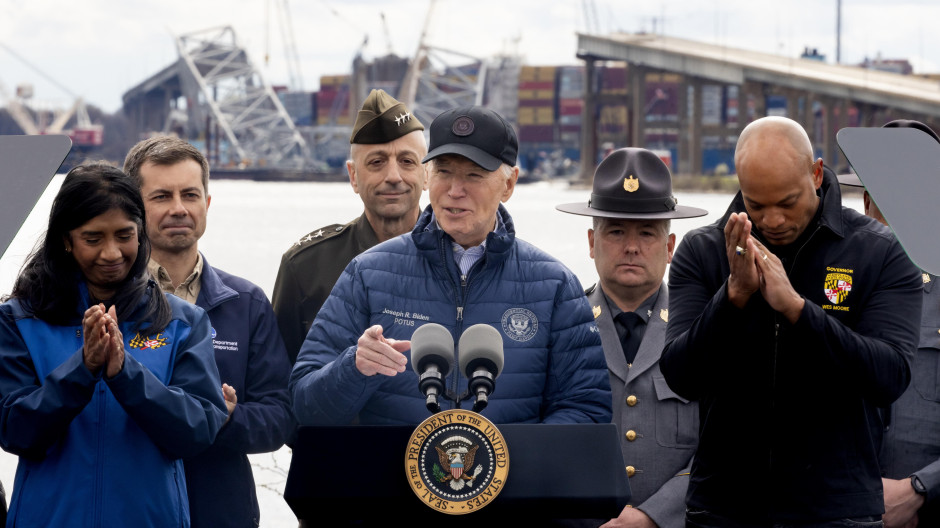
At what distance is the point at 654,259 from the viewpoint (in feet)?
10.1

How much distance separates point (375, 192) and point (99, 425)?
1.46 meters

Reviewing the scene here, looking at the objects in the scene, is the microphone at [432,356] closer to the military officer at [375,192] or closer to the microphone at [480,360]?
the microphone at [480,360]

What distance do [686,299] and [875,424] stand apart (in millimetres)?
464

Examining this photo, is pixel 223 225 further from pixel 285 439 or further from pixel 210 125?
pixel 210 125

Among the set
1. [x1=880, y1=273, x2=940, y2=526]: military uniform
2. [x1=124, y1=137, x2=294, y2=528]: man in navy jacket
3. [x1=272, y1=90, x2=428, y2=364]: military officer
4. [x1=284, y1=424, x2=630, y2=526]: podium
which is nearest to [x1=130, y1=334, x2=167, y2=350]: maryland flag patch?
[x1=124, y1=137, x2=294, y2=528]: man in navy jacket

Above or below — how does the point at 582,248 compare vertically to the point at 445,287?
below

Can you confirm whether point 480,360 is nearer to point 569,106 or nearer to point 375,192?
point 375,192

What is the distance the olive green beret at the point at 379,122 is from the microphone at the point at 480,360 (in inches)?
69.4

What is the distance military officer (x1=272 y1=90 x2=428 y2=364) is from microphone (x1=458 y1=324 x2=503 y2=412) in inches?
61.0

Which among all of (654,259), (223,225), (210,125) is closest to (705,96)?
(210,125)

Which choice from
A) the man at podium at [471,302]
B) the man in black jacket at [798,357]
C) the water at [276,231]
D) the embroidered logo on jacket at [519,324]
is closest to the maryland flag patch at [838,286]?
the man in black jacket at [798,357]

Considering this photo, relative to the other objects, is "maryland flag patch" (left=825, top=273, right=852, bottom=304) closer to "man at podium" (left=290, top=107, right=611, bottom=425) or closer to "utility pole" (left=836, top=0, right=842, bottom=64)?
"man at podium" (left=290, top=107, right=611, bottom=425)

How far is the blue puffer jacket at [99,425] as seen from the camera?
7.16 ft

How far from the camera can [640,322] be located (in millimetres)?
3070
